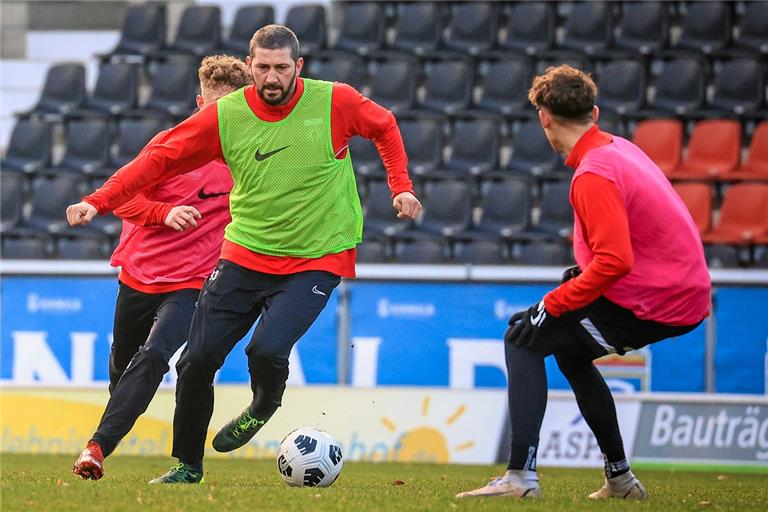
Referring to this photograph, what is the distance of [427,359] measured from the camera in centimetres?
1283

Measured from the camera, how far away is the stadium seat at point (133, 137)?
16.9m

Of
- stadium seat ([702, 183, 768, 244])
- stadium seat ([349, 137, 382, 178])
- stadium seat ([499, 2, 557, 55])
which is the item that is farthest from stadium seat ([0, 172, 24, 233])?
stadium seat ([702, 183, 768, 244])

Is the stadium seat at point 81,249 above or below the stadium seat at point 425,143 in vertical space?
below

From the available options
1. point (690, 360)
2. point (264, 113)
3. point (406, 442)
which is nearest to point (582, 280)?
point (264, 113)

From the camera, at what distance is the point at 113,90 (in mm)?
18031

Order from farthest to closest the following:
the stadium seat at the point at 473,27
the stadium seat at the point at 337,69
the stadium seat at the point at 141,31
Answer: the stadium seat at the point at 141,31, the stadium seat at the point at 473,27, the stadium seat at the point at 337,69

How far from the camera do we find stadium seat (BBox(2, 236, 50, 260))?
52.9 feet

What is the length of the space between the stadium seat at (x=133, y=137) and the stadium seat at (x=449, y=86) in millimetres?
3271

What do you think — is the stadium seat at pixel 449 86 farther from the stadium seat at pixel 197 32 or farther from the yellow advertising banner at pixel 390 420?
the yellow advertising banner at pixel 390 420

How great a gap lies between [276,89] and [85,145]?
1133 centimetres

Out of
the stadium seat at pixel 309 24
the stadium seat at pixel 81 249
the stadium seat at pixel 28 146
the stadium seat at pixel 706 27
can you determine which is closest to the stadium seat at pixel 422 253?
the stadium seat at pixel 81 249

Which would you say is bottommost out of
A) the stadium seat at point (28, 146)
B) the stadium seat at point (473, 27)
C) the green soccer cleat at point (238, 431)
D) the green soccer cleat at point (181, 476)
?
the green soccer cleat at point (181, 476)

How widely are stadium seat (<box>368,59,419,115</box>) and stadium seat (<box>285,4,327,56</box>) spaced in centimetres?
109

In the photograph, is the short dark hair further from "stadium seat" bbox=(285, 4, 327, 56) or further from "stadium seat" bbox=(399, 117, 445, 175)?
"stadium seat" bbox=(285, 4, 327, 56)
